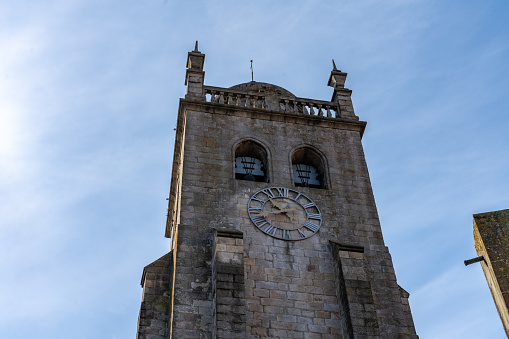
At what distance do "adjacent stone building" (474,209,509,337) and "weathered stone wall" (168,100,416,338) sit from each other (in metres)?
2.35

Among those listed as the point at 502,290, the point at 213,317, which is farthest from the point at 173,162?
the point at 502,290

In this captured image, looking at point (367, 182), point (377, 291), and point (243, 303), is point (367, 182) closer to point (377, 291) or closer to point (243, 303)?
point (377, 291)

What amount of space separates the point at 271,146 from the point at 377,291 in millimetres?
5972

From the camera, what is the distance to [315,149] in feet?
73.4

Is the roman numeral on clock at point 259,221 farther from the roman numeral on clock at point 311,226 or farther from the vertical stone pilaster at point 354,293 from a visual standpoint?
the vertical stone pilaster at point 354,293

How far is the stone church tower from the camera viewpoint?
1675 centimetres

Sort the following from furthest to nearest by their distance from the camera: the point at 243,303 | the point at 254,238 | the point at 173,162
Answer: the point at 173,162, the point at 254,238, the point at 243,303

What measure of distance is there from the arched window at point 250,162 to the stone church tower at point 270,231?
1.3 inches

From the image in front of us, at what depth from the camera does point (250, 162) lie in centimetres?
2188

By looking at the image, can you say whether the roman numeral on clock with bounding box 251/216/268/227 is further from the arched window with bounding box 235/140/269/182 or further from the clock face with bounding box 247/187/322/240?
the arched window with bounding box 235/140/269/182

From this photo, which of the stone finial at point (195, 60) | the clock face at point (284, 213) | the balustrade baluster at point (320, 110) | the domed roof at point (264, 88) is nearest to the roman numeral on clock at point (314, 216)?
the clock face at point (284, 213)

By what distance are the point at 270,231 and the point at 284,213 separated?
0.86 metres

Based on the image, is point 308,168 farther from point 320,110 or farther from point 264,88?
point 264,88

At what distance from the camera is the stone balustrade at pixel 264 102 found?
2347 cm
